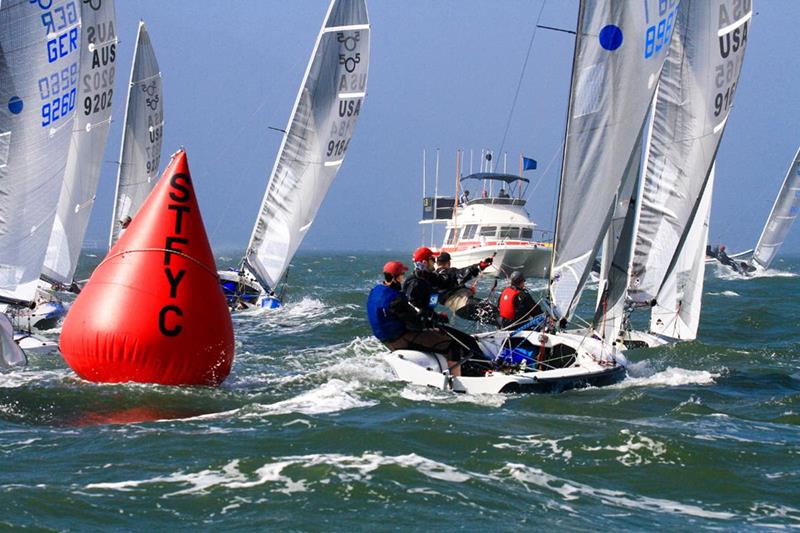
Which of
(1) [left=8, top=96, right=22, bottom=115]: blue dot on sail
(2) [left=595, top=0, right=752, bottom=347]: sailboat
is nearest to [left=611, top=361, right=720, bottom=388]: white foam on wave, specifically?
(2) [left=595, top=0, right=752, bottom=347]: sailboat

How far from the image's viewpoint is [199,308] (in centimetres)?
1123

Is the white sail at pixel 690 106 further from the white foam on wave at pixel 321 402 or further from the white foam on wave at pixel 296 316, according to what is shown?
the white foam on wave at pixel 296 316

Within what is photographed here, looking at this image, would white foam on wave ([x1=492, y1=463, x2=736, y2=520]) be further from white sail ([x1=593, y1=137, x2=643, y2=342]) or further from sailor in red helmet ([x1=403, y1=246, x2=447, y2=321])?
white sail ([x1=593, y1=137, x2=643, y2=342])

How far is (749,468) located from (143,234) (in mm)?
6398

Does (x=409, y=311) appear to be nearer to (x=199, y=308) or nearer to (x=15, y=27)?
(x=199, y=308)

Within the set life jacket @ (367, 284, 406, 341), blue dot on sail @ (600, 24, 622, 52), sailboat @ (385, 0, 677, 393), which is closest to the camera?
life jacket @ (367, 284, 406, 341)

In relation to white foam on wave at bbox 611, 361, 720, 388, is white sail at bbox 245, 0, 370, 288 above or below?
above

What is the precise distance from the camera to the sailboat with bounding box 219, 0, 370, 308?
23516 mm

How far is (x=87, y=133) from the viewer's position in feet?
71.3

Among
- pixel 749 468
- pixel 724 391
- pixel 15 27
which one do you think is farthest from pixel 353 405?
pixel 15 27

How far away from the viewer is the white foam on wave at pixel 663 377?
13.5 m

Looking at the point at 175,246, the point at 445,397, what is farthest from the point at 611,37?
the point at 175,246

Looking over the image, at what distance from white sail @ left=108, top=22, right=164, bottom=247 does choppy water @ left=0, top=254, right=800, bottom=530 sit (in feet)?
43.9

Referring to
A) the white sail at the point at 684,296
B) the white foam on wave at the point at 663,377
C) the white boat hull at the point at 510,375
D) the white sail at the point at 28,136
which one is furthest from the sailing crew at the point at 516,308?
the white sail at the point at 28,136
